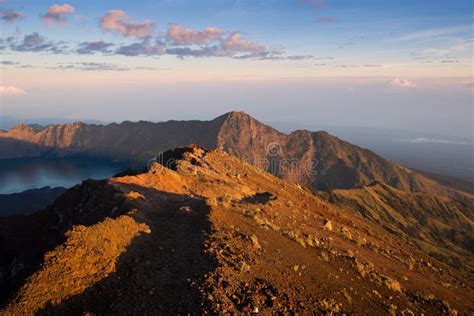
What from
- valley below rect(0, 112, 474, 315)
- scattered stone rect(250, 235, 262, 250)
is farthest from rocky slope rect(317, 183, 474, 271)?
scattered stone rect(250, 235, 262, 250)

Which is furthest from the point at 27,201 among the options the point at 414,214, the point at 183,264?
the point at 183,264

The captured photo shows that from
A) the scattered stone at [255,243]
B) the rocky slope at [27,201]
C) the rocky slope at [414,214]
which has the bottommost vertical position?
the rocky slope at [414,214]

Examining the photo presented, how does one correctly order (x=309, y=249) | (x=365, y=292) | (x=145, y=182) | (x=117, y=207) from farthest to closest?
(x=145, y=182) → (x=117, y=207) → (x=309, y=249) → (x=365, y=292)

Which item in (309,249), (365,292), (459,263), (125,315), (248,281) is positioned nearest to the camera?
(125,315)

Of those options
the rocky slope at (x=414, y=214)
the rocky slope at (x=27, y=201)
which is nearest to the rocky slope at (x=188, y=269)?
the rocky slope at (x=414, y=214)

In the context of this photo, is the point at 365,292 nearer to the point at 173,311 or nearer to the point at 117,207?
the point at 173,311

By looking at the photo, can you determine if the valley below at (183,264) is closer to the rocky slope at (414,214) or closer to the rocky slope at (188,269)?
the rocky slope at (188,269)

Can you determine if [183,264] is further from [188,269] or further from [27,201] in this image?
[27,201]

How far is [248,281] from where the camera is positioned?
13.9 metres

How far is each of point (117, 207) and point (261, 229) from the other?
8.99 meters

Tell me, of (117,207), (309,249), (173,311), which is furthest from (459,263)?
(173,311)

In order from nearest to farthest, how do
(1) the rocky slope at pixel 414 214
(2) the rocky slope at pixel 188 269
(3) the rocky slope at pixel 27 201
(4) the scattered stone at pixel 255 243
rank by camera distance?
(2) the rocky slope at pixel 188 269
(4) the scattered stone at pixel 255 243
(1) the rocky slope at pixel 414 214
(3) the rocky slope at pixel 27 201

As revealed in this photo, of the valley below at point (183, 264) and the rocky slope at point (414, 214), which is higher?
the valley below at point (183, 264)

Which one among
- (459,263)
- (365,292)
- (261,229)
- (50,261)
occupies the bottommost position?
(459,263)
